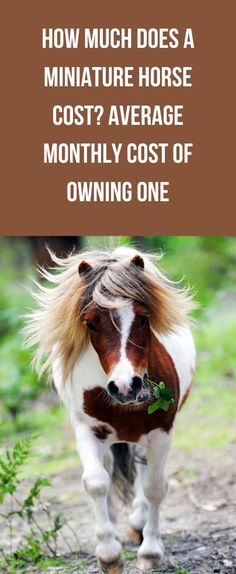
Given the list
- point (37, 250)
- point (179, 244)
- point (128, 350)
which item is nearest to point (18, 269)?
point (179, 244)

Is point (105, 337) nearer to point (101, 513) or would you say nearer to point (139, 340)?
point (139, 340)

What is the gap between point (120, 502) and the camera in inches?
254

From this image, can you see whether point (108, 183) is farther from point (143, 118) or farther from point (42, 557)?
point (42, 557)

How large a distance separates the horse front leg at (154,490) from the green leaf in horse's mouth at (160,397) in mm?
298

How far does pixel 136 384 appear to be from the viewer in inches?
172

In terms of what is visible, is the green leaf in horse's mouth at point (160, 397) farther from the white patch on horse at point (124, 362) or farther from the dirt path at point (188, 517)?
the dirt path at point (188, 517)

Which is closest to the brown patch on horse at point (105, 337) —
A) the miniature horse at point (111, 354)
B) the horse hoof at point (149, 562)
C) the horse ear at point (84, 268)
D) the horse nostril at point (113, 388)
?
the miniature horse at point (111, 354)

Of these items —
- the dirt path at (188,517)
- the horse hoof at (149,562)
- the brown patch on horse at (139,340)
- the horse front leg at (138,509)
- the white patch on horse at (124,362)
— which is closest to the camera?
the white patch on horse at (124,362)

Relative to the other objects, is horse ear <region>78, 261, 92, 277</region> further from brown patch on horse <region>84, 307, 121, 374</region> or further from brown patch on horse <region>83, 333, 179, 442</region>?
brown patch on horse <region>83, 333, 179, 442</region>

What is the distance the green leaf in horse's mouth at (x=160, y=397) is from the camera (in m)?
4.89

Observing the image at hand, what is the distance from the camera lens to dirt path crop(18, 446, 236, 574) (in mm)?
5480

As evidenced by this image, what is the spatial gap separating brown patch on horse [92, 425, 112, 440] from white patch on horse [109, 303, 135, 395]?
0.72m

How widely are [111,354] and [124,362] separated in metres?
0.13

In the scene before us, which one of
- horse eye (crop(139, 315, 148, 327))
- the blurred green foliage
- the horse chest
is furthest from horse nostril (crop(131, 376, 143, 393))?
the blurred green foliage
